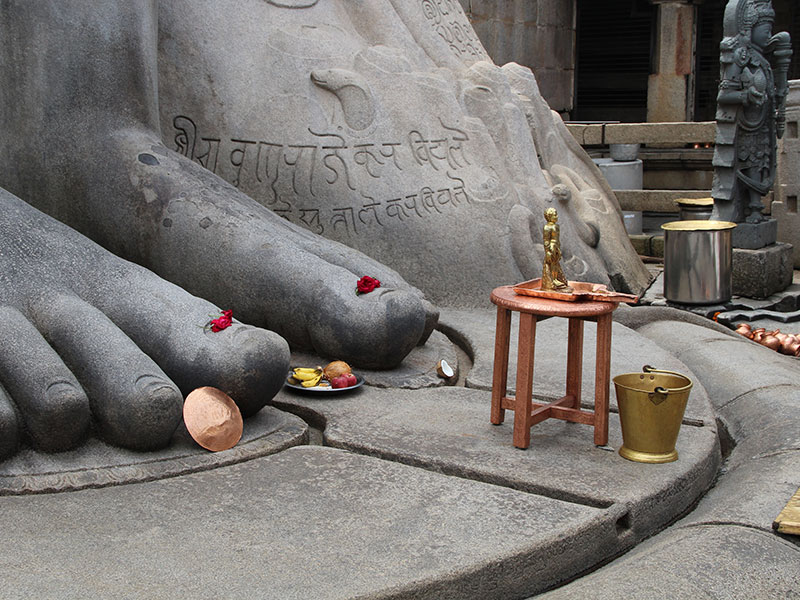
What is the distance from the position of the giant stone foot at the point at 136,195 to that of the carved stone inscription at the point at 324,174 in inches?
32.1

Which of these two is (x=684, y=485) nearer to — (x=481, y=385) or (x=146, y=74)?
(x=481, y=385)

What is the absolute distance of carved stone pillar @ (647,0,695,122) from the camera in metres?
12.3

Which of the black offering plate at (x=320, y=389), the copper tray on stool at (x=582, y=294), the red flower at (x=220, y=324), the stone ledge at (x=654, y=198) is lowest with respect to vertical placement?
the black offering plate at (x=320, y=389)

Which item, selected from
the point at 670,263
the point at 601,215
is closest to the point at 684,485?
the point at 601,215

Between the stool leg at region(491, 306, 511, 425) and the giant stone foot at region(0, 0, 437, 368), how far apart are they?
0.45m

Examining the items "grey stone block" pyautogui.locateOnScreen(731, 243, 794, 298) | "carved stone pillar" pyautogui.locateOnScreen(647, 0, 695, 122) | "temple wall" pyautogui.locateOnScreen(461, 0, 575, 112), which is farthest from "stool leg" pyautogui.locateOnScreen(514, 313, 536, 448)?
"carved stone pillar" pyautogui.locateOnScreen(647, 0, 695, 122)

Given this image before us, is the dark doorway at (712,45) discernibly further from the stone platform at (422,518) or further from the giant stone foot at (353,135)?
the stone platform at (422,518)

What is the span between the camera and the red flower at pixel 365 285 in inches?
120

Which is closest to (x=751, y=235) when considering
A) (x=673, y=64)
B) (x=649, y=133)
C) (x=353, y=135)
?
(x=649, y=133)

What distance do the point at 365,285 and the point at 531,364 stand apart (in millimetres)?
706

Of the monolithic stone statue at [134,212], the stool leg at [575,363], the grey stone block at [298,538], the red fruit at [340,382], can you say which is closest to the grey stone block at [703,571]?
the grey stone block at [298,538]

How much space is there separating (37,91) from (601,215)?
316 cm

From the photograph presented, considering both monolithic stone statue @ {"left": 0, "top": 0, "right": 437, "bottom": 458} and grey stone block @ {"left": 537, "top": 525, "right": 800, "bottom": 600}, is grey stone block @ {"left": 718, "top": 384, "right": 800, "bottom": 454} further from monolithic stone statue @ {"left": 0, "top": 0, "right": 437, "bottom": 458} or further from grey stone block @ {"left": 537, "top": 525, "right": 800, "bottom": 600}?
monolithic stone statue @ {"left": 0, "top": 0, "right": 437, "bottom": 458}

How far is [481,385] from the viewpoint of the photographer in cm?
312
